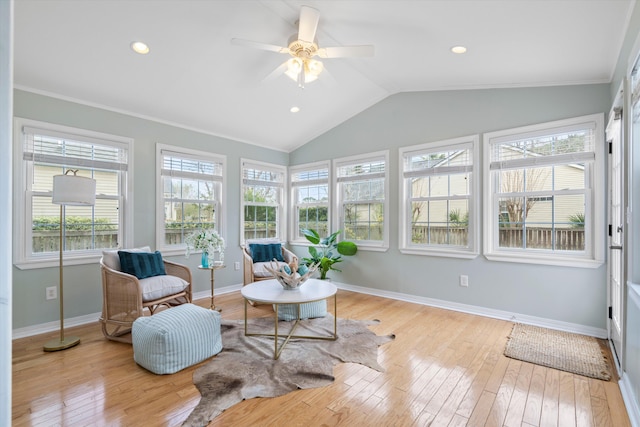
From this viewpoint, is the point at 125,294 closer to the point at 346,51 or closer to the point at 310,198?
the point at 346,51

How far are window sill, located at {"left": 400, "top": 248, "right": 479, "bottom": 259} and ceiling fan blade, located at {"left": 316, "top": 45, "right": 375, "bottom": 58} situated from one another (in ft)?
8.71

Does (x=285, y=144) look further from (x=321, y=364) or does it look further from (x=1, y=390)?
(x=1, y=390)

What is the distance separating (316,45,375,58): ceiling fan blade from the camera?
8.53 ft

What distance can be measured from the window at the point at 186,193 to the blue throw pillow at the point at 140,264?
2.65 feet

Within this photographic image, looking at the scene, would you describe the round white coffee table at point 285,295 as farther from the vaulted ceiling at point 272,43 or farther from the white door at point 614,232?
the white door at point 614,232

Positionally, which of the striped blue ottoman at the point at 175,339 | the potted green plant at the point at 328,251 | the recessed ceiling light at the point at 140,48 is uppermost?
the recessed ceiling light at the point at 140,48

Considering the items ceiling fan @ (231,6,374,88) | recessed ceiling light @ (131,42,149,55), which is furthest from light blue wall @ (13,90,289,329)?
ceiling fan @ (231,6,374,88)

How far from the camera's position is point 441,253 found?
13.5ft

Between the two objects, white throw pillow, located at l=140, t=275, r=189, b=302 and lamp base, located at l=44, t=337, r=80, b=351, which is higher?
white throw pillow, located at l=140, t=275, r=189, b=302

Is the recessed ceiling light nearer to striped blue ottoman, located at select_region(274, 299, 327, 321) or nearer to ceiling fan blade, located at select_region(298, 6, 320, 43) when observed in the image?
ceiling fan blade, located at select_region(298, 6, 320, 43)

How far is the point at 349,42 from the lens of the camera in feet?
10.4

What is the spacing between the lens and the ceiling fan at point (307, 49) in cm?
256

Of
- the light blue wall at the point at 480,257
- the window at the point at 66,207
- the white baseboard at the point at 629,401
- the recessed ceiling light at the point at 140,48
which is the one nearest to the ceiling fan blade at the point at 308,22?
the recessed ceiling light at the point at 140,48

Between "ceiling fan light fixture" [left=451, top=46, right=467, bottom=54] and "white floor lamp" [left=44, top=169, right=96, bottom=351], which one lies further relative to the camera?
"ceiling fan light fixture" [left=451, top=46, right=467, bottom=54]
